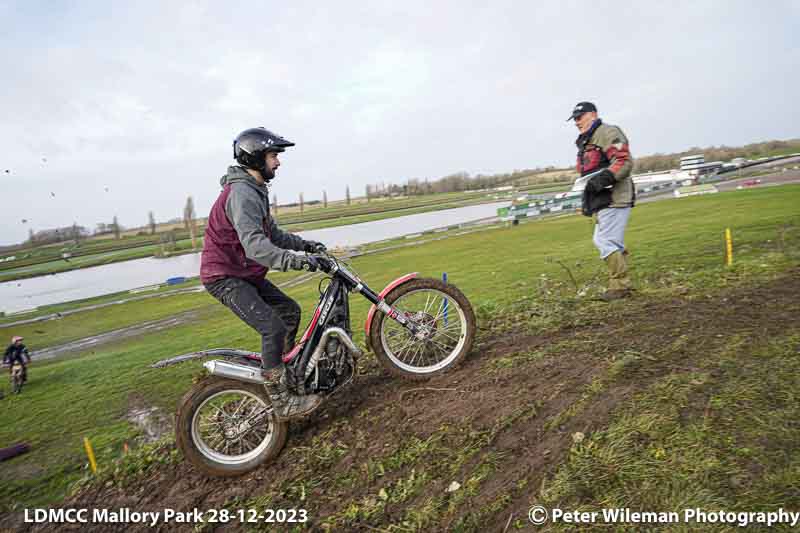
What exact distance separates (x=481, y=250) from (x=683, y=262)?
51.5 ft

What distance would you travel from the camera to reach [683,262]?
30.4 ft

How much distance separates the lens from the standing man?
6082 millimetres

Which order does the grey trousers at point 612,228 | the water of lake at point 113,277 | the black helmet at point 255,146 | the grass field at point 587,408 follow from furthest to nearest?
the water of lake at point 113,277, the grey trousers at point 612,228, the black helmet at point 255,146, the grass field at point 587,408

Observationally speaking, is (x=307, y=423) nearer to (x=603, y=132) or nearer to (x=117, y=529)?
(x=117, y=529)

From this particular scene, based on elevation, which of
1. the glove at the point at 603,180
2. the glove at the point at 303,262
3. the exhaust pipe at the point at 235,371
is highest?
the glove at the point at 603,180

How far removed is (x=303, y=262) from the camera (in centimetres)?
382

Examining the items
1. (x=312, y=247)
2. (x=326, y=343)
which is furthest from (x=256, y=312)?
(x=312, y=247)

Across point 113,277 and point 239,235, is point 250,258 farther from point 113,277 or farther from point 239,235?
point 113,277

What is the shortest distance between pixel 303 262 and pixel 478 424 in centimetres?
207

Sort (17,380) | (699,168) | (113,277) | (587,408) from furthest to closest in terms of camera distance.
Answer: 1. (113,277)
2. (699,168)
3. (17,380)
4. (587,408)

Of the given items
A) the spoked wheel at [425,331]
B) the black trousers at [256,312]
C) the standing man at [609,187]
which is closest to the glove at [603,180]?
the standing man at [609,187]

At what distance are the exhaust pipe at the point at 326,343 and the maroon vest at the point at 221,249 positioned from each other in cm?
96

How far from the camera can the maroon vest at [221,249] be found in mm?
3850

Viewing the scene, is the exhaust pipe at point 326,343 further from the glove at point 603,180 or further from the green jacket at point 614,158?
the green jacket at point 614,158
